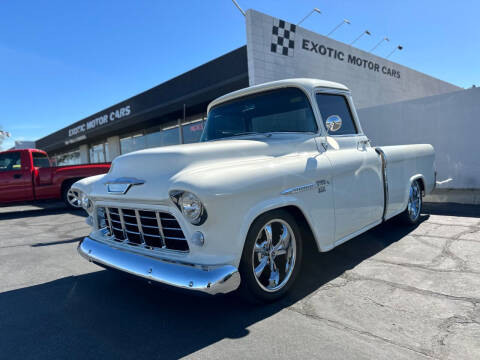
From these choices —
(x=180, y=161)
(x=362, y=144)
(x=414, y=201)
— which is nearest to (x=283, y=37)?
(x=414, y=201)

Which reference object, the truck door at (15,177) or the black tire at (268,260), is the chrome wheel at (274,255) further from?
the truck door at (15,177)

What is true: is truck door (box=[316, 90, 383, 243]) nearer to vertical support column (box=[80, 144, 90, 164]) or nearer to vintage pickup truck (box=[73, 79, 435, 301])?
vintage pickup truck (box=[73, 79, 435, 301])

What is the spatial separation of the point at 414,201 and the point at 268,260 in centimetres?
324

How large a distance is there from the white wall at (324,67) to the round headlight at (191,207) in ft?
25.3

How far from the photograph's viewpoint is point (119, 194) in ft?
8.51

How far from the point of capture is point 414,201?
188 inches

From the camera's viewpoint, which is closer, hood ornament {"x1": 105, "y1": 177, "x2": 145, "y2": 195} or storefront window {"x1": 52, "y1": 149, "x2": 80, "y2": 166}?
hood ornament {"x1": 105, "y1": 177, "x2": 145, "y2": 195}

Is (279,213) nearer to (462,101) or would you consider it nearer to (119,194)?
(119,194)

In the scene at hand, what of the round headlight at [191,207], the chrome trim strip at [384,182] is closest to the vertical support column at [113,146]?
the chrome trim strip at [384,182]

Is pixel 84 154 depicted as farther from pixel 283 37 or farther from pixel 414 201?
pixel 414 201

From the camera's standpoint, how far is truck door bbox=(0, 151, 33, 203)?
28.2ft

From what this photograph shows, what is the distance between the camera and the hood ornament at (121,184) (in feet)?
8.30

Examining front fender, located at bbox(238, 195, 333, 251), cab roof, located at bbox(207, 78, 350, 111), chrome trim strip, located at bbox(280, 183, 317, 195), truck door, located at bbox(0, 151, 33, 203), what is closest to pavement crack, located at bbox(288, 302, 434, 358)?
front fender, located at bbox(238, 195, 333, 251)

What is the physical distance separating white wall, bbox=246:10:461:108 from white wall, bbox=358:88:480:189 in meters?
3.15
